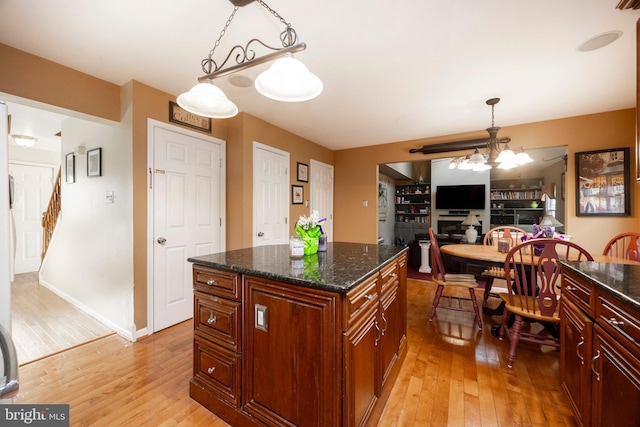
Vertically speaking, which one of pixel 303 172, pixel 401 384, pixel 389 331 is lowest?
pixel 401 384

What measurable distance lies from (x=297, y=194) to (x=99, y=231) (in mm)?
2459

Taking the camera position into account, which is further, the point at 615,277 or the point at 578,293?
the point at 578,293

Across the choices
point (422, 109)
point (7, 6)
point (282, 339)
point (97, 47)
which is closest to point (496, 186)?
point (422, 109)

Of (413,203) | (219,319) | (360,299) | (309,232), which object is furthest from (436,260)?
(413,203)

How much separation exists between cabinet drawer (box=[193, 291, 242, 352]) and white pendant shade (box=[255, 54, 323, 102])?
1123 millimetres

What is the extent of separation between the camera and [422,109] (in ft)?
10.0

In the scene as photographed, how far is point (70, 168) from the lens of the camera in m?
3.23

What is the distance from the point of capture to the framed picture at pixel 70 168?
3.16 meters

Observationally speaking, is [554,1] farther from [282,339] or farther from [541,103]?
[282,339]

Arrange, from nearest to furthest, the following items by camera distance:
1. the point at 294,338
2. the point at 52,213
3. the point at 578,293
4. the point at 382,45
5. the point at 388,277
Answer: the point at 294,338
the point at 578,293
the point at 388,277
the point at 382,45
the point at 52,213

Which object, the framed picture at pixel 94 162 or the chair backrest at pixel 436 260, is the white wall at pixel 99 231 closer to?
the framed picture at pixel 94 162

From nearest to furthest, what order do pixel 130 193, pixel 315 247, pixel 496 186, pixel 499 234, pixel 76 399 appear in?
pixel 76 399, pixel 315 247, pixel 130 193, pixel 499 234, pixel 496 186

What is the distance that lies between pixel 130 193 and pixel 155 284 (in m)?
0.91
